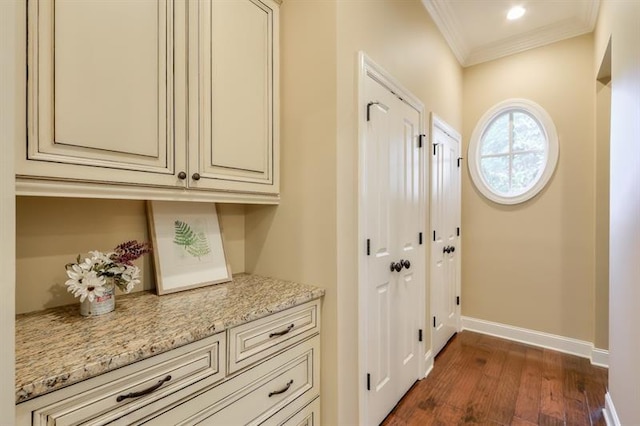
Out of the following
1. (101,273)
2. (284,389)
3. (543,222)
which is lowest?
(284,389)

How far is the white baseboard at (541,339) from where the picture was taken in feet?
8.68

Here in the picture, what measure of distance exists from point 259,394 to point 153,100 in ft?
→ 4.06

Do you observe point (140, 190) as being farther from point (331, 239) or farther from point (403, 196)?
point (403, 196)

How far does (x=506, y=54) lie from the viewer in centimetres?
316

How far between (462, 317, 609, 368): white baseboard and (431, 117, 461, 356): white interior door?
0.23m

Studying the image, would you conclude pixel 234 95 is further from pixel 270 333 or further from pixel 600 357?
pixel 600 357

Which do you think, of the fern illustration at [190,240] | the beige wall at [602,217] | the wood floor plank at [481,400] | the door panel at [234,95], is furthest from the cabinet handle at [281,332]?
the beige wall at [602,217]

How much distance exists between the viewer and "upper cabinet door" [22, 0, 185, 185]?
0.92m

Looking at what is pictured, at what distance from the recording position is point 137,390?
35.0 inches

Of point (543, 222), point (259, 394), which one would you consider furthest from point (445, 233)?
point (259, 394)

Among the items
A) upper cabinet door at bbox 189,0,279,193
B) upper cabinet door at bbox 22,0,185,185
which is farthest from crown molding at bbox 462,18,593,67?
upper cabinet door at bbox 22,0,185,185

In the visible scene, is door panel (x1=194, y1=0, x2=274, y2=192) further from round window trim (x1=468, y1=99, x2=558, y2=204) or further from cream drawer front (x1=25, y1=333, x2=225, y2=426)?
round window trim (x1=468, y1=99, x2=558, y2=204)

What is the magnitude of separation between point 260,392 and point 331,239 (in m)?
0.72

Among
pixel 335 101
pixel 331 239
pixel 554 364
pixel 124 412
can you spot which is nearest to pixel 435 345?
pixel 554 364
